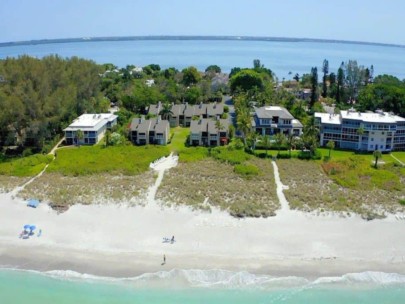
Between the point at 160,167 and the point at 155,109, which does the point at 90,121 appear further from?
the point at 160,167

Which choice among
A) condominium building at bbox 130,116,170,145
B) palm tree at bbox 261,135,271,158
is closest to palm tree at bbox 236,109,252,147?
palm tree at bbox 261,135,271,158

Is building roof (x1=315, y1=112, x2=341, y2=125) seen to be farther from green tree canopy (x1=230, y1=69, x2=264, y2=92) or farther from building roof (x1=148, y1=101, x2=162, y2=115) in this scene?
green tree canopy (x1=230, y1=69, x2=264, y2=92)

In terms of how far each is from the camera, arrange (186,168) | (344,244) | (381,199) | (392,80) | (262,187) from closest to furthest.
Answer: (344,244) → (381,199) → (262,187) → (186,168) → (392,80)

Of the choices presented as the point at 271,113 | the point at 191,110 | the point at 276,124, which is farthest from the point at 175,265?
the point at 191,110

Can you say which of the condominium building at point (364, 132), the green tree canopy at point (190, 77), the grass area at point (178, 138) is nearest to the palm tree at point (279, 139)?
the condominium building at point (364, 132)

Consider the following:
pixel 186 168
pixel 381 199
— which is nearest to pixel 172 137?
pixel 186 168

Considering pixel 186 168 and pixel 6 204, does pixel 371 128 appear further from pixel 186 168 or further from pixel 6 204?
pixel 6 204

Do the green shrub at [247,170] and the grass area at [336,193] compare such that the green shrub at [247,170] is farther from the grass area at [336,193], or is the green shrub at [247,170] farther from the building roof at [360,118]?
the building roof at [360,118]
